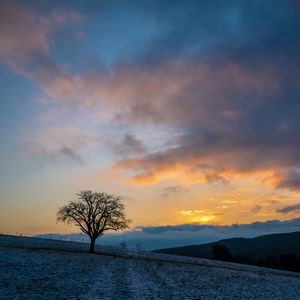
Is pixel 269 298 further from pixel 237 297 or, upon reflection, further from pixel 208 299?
pixel 208 299

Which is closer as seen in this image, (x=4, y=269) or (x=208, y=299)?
(x=208, y=299)

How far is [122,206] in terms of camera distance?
262ft

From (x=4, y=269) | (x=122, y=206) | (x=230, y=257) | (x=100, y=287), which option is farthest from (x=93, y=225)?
(x=230, y=257)

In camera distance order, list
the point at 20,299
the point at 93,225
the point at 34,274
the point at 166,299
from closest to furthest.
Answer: the point at 20,299, the point at 166,299, the point at 34,274, the point at 93,225

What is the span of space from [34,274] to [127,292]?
1082cm

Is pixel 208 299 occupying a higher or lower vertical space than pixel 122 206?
lower

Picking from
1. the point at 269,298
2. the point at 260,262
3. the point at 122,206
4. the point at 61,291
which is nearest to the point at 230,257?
the point at 260,262

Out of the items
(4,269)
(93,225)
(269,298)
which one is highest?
(93,225)

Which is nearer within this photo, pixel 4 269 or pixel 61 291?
pixel 61 291

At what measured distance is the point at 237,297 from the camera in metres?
26.0

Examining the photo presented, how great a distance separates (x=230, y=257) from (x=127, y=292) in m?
107

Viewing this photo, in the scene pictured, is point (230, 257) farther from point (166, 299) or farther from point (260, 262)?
point (166, 299)

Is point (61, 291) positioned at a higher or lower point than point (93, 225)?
lower

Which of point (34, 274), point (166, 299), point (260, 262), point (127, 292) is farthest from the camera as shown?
point (260, 262)
